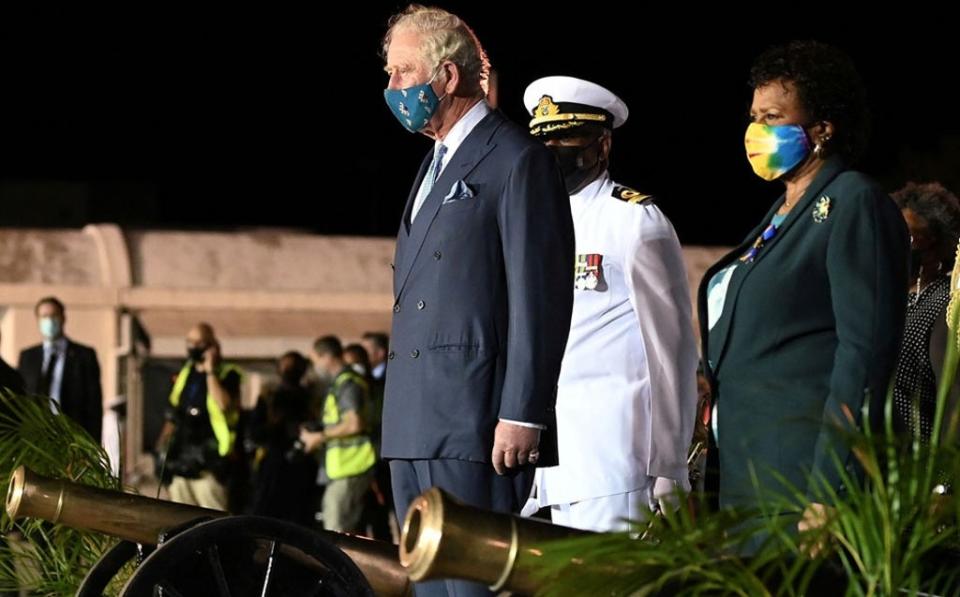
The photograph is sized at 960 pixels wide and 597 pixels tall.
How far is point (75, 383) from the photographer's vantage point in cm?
1412

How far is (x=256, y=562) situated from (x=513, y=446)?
728 millimetres

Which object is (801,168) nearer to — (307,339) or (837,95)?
(837,95)

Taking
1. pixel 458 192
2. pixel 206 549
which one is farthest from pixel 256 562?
pixel 458 192

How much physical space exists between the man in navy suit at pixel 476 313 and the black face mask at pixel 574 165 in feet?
2.80

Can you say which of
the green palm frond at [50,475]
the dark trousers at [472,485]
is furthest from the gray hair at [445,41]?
the green palm frond at [50,475]

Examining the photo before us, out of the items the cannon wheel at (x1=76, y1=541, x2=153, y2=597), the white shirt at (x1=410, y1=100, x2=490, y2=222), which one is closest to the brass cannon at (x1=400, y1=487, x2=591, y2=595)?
the white shirt at (x1=410, y1=100, x2=490, y2=222)

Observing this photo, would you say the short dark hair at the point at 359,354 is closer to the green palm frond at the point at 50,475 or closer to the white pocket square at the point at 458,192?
the green palm frond at the point at 50,475

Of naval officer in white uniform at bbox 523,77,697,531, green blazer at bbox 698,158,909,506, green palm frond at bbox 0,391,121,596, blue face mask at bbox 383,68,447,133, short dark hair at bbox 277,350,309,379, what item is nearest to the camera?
green blazer at bbox 698,158,909,506

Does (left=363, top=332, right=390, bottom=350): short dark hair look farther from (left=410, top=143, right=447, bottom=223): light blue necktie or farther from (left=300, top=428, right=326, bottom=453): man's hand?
(left=410, top=143, right=447, bottom=223): light blue necktie

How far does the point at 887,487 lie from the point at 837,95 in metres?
1.69

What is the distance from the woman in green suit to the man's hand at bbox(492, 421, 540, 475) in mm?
473

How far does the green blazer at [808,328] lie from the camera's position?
4.59 m

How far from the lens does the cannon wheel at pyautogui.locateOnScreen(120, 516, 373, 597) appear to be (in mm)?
5312

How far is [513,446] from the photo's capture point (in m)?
5.18
